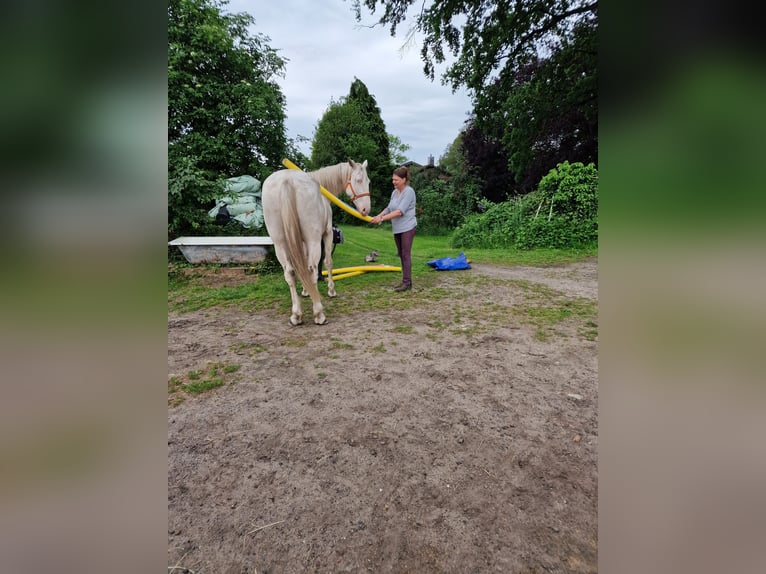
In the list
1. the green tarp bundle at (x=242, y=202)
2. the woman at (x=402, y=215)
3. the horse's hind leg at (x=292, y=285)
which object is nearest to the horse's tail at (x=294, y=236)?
the horse's hind leg at (x=292, y=285)

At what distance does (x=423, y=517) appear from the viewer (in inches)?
52.5

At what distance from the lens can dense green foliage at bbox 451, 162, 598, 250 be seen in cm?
926

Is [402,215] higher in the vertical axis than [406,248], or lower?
higher

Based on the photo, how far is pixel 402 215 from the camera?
5121 mm

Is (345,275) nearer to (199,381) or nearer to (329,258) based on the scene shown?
(329,258)

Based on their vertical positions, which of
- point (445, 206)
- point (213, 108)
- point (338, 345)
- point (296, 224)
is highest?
point (213, 108)

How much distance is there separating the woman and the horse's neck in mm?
815

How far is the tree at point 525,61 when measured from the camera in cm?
100

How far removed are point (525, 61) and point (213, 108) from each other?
905 cm

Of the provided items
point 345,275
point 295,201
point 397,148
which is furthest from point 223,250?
point 397,148

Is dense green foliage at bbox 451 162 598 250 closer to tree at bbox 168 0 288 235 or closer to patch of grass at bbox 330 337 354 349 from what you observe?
tree at bbox 168 0 288 235

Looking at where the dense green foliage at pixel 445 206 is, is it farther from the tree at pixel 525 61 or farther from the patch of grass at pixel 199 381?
the patch of grass at pixel 199 381

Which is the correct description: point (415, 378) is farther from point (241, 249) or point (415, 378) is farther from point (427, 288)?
point (241, 249)
